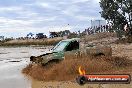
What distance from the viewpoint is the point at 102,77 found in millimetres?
4379

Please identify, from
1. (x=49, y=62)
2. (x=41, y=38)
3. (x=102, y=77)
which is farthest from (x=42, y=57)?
(x=41, y=38)

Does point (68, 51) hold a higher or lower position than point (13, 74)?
higher

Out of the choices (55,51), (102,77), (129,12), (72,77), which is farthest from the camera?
(129,12)

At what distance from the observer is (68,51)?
63.9 ft

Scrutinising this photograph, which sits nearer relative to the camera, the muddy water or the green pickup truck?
the muddy water

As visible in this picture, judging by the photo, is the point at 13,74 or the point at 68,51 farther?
the point at 13,74

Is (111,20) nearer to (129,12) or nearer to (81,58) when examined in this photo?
(129,12)

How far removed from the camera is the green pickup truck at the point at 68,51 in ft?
60.4

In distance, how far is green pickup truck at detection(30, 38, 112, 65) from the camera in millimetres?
18422

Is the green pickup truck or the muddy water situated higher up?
the green pickup truck

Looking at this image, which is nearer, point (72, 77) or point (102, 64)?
point (72, 77)

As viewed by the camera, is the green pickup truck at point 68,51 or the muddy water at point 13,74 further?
the green pickup truck at point 68,51

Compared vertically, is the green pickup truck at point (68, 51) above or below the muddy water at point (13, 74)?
above

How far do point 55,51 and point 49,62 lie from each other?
95cm
